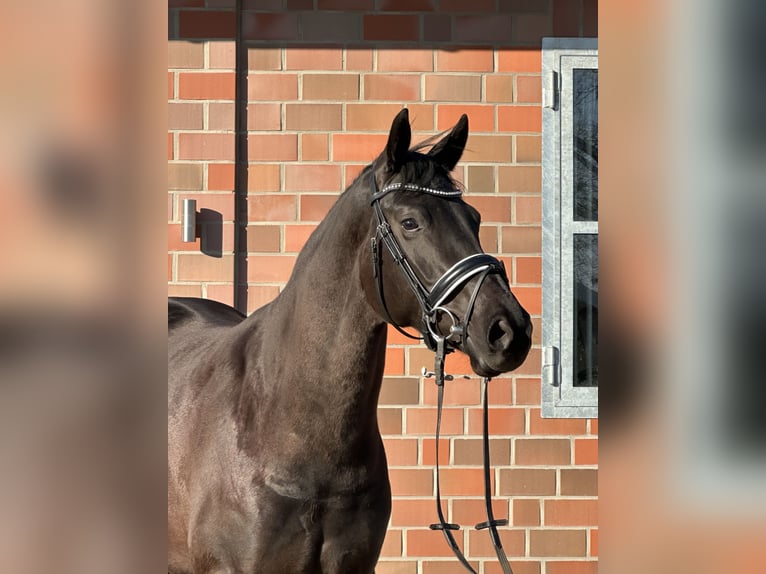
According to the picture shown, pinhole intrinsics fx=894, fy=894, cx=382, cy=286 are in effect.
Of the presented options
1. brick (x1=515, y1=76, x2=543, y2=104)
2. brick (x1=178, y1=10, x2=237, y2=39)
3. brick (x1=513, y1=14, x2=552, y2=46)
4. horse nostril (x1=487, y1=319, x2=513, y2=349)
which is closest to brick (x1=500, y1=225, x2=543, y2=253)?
brick (x1=515, y1=76, x2=543, y2=104)

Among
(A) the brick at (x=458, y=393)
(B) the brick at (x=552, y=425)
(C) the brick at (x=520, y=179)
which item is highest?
(C) the brick at (x=520, y=179)

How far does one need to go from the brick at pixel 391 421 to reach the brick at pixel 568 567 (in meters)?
0.85

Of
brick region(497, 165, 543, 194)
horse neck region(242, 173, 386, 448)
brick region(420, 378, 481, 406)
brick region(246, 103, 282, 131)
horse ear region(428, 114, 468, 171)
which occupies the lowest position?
brick region(420, 378, 481, 406)

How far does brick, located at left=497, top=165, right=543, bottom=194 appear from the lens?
3.77 m

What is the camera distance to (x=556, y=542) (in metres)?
3.76

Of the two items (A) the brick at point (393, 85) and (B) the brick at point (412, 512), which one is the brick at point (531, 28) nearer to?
(A) the brick at point (393, 85)

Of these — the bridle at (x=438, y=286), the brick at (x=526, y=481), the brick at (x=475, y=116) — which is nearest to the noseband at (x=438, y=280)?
the bridle at (x=438, y=286)

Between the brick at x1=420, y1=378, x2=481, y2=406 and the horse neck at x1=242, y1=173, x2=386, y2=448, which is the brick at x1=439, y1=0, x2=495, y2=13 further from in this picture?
the horse neck at x1=242, y1=173, x2=386, y2=448

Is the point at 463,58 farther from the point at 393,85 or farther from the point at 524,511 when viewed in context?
the point at 524,511

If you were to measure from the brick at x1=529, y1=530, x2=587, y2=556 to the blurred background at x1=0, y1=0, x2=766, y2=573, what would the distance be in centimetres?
354

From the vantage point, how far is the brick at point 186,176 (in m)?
3.72
